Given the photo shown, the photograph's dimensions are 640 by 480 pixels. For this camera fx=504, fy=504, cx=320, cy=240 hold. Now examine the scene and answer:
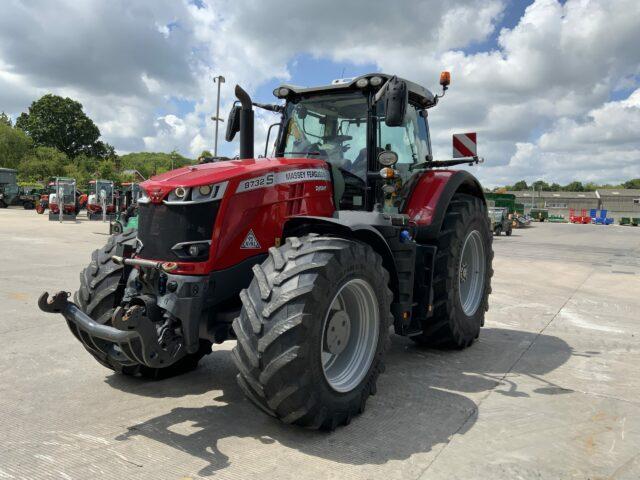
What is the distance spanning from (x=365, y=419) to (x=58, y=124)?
81.9 meters

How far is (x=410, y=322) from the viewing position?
468cm

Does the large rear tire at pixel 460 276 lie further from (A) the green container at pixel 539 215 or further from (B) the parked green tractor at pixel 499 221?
(A) the green container at pixel 539 215

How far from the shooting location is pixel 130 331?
2969 millimetres

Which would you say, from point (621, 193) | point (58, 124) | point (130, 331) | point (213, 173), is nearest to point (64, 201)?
point (213, 173)

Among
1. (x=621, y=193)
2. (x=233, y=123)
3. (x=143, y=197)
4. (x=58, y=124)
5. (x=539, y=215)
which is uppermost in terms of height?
(x=58, y=124)

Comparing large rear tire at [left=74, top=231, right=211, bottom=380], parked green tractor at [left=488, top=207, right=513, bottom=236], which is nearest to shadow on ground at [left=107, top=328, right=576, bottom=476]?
large rear tire at [left=74, top=231, right=211, bottom=380]

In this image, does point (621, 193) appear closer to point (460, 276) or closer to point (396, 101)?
point (460, 276)

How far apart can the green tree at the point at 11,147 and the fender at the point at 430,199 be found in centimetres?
6119

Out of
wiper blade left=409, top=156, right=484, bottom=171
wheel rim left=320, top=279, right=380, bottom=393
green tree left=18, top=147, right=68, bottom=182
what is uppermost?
green tree left=18, top=147, right=68, bottom=182

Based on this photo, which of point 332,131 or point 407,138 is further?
point 407,138

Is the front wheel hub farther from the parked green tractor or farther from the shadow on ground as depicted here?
the parked green tractor

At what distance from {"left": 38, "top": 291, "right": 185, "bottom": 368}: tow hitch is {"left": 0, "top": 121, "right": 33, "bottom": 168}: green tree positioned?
61.6m

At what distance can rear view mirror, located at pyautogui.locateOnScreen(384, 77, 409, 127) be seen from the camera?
3.93m

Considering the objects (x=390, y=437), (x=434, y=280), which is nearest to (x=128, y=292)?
(x=390, y=437)
